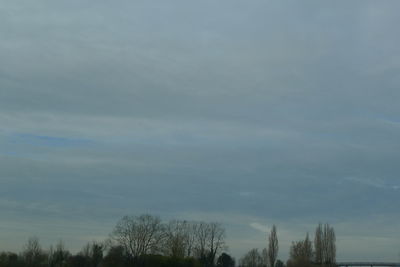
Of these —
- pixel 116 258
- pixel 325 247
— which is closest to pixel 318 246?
pixel 325 247

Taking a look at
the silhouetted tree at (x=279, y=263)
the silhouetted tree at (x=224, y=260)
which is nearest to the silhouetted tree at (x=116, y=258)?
the silhouetted tree at (x=224, y=260)

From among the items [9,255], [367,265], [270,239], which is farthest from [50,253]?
[367,265]

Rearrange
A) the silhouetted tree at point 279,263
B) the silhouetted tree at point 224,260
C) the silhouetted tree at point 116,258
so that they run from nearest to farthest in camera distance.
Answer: the silhouetted tree at point 116,258 → the silhouetted tree at point 224,260 → the silhouetted tree at point 279,263

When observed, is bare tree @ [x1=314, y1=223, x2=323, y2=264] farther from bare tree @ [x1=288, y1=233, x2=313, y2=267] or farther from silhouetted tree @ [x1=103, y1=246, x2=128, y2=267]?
silhouetted tree @ [x1=103, y1=246, x2=128, y2=267]

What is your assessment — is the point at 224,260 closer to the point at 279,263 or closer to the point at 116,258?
the point at 279,263

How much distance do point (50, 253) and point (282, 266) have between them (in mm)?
52956

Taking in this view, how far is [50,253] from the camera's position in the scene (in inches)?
4751

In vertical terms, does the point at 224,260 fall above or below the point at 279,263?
above

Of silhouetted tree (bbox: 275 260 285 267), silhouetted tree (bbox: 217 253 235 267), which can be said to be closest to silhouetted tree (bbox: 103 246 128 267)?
silhouetted tree (bbox: 217 253 235 267)

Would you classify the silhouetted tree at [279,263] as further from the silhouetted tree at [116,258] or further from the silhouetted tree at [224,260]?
the silhouetted tree at [116,258]

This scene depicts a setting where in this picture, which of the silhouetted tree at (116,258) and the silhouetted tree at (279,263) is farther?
the silhouetted tree at (279,263)

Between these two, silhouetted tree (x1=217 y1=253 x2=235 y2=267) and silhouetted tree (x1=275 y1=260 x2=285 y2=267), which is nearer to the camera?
silhouetted tree (x1=217 y1=253 x2=235 y2=267)

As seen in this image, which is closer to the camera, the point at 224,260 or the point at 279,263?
the point at 224,260

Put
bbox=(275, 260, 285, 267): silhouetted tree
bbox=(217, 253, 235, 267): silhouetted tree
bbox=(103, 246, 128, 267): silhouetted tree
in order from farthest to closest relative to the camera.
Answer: bbox=(275, 260, 285, 267): silhouetted tree → bbox=(217, 253, 235, 267): silhouetted tree → bbox=(103, 246, 128, 267): silhouetted tree
